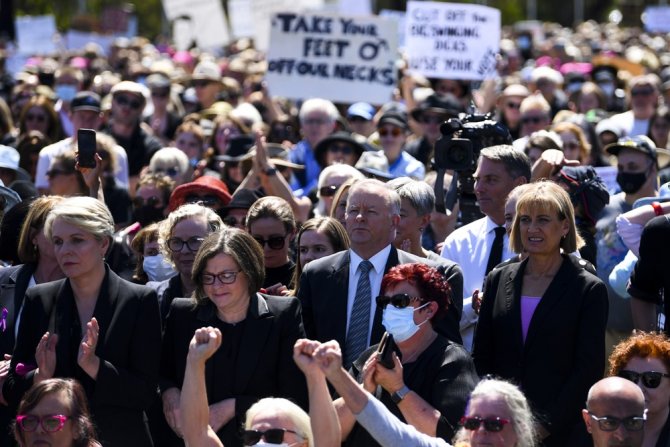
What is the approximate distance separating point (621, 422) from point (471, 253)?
2325mm

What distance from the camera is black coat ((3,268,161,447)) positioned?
6344 millimetres

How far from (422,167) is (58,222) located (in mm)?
5079

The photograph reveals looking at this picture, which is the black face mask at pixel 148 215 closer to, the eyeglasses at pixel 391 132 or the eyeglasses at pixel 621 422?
the eyeglasses at pixel 391 132

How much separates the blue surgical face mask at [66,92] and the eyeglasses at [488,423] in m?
9.94

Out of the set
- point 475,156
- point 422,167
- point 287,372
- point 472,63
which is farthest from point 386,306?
point 472,63

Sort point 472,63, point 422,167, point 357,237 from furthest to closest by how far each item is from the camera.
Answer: point 472,63, point 422,167, point 357,237

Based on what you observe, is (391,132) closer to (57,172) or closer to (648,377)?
(57,172)

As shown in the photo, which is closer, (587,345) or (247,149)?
(587,345)

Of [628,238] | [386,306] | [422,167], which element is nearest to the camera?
Result: [386,306]

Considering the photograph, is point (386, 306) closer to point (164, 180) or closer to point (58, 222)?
point (58, 222)

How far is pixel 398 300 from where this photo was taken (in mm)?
6223

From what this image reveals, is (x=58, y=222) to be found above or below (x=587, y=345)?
above

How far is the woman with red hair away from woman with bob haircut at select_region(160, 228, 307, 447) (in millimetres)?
A: 390

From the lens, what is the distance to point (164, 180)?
9.79m
